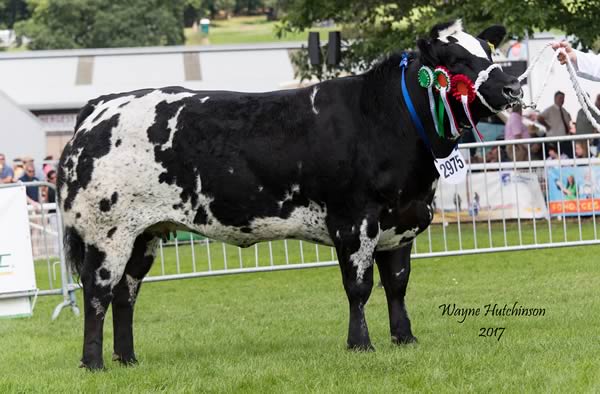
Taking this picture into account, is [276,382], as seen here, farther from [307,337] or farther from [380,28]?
[380,28]

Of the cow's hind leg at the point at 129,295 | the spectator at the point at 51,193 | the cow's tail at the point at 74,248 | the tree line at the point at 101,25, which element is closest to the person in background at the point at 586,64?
the cow's hind leg at the point at 129,295

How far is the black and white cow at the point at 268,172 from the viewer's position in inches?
324

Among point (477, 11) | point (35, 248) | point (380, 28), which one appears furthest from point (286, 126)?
point (380, 28)

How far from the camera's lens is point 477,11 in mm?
20297

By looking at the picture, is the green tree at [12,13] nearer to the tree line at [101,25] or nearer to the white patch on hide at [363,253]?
the tree line at [101,25]

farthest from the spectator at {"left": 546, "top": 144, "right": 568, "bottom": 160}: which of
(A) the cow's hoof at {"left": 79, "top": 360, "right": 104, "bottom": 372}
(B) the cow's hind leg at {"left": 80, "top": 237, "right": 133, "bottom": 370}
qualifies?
(A) the cow's hoof at {"left": 79, "top": 360, "right": 104, "bottom": 372}

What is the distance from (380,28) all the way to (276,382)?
1682 centimetres

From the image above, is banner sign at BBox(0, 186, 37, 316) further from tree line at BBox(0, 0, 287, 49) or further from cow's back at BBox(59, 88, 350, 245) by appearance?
tree line at BBox(0, 0, 287, 49)

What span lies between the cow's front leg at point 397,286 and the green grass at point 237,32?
8508 centimetres

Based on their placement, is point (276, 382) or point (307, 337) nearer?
point (276, 382)

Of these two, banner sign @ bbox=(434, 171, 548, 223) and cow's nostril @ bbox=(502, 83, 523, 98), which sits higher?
cow's nostril @ bbox=(502, 83, 523, 98)

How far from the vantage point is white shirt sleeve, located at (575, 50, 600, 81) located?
8945 millimetres

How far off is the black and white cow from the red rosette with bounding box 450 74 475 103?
74 mm

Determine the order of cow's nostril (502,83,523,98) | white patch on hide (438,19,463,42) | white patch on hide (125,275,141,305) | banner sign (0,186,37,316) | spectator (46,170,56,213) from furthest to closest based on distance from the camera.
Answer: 1. spectator (46,170,56,213)
2. banner sign (0,186,37,316)
3. white patch on hide (125,275,141,305)
4. white patch on hide (438,19,463,42)
5. cow's nostril (502,83,523,98)
